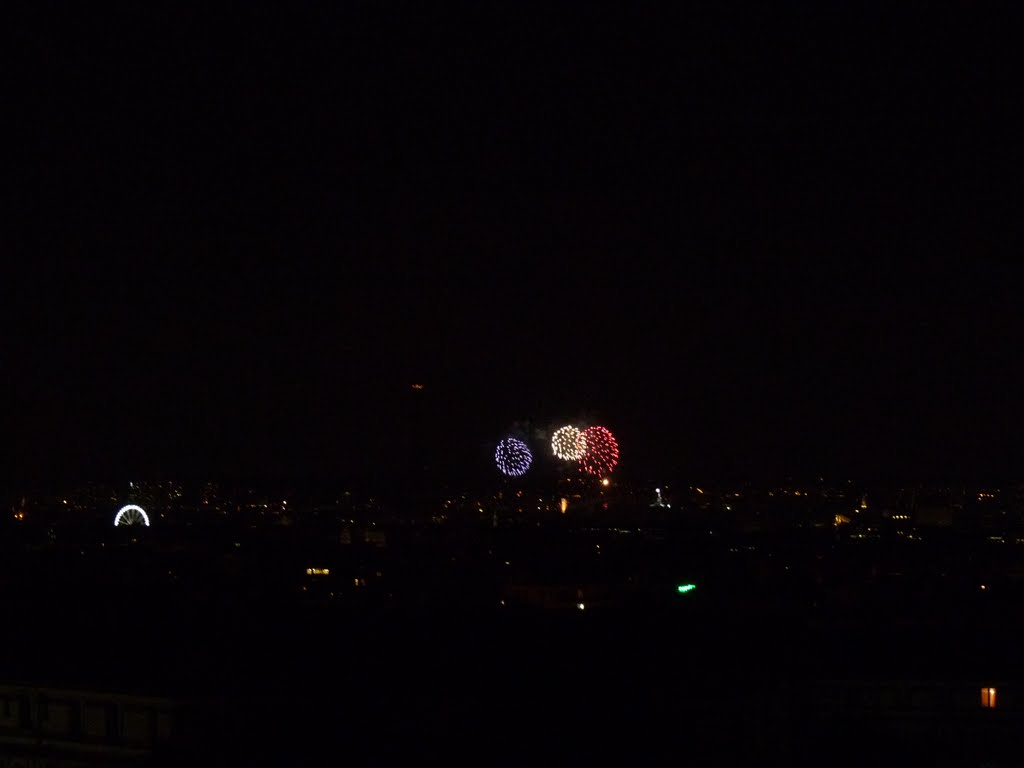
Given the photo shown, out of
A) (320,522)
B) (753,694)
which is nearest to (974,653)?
(753,694)

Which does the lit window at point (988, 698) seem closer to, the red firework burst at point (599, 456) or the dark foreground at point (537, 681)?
the dark foreground at point (537, 681)

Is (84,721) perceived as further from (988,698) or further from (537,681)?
(988,698)

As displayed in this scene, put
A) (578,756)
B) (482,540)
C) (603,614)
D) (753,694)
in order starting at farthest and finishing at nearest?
(482,540)
(603,614)
(753,694)
(578,756)

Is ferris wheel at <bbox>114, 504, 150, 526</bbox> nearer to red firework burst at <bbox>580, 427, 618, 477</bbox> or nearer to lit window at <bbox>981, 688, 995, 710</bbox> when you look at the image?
red firework burst at <bbox>580, 427, 618, 477</bbox>

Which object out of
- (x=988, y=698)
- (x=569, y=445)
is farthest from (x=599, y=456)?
(x=988, y=698)

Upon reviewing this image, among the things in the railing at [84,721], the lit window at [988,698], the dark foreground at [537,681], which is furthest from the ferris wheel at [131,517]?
the lit window at [988,698]

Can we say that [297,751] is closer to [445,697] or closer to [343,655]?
[445,697]
